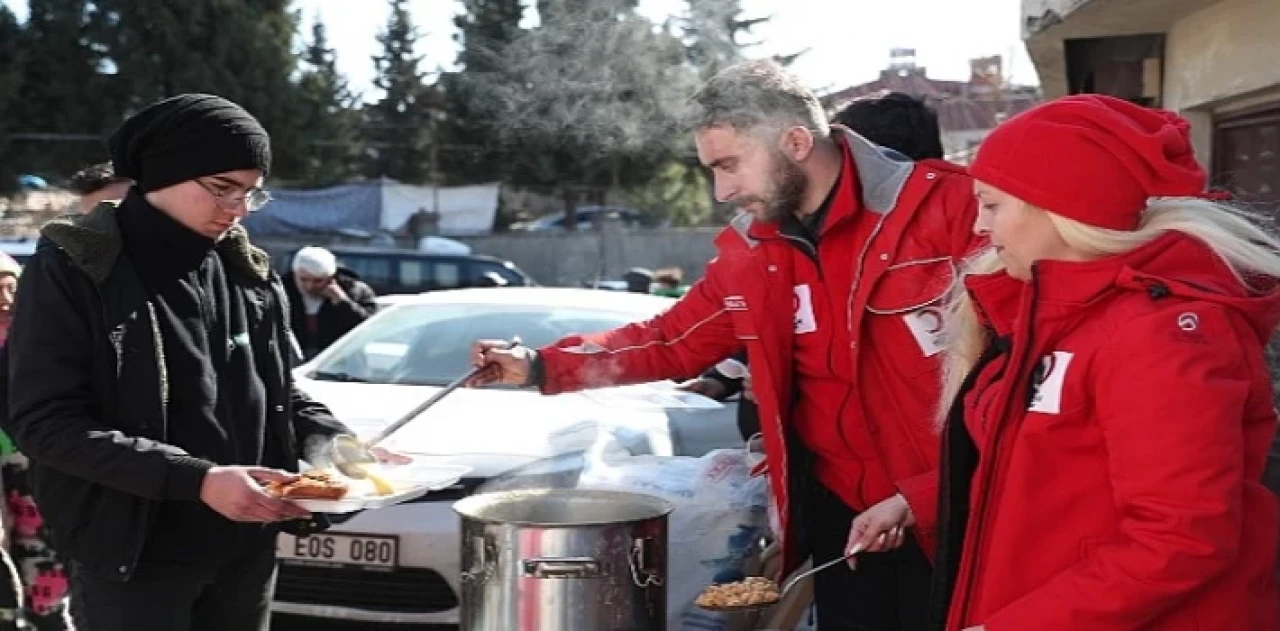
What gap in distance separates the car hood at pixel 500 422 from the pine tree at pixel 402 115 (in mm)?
27009

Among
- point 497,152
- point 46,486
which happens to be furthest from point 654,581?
point 497,152

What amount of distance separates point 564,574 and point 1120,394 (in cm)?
154

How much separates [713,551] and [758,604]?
1.00 metres

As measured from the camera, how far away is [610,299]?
7012mm

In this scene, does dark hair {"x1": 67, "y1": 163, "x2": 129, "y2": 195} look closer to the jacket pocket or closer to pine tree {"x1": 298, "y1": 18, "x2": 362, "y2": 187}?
the jacket pocket

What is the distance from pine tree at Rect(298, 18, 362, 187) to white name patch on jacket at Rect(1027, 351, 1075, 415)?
2953 cm

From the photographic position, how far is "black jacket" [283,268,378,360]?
9000mm

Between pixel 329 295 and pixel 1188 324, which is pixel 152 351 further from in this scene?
pixel 329 295

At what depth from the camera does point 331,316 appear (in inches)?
355

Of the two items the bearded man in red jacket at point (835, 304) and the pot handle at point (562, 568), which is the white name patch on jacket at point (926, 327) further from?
the pot handle at point (562, 568)

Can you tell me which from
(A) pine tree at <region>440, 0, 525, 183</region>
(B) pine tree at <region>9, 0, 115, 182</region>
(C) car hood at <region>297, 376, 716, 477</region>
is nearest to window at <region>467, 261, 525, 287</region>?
(A) pine tree at <region>440, 0, 525, 183</region>

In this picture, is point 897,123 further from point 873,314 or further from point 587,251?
point 587,251

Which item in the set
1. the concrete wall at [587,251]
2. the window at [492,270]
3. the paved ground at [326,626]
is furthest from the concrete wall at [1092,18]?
the concrete wall at [587,251]

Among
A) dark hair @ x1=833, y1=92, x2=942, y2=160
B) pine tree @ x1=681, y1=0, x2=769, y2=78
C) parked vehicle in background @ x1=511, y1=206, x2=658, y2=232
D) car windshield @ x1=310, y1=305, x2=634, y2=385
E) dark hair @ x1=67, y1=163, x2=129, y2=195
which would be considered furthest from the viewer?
parked vehicle in background @ x1=511, y1=206, x2=658, y2=232
